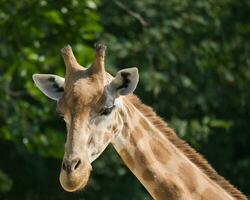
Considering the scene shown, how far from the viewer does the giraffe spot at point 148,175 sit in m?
7.87

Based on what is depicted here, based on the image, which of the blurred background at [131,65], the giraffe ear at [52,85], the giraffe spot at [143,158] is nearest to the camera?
the giraffe spot at [143,158]

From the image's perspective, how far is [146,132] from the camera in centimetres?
803

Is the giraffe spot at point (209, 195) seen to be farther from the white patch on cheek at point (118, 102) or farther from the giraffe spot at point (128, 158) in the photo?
the white patch on cheek at point (118, 102)

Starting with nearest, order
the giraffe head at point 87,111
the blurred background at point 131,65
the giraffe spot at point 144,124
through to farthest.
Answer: the giraffe head at point 87,111
the giraffe spot at point 144,124
the blurred background at point 131,65

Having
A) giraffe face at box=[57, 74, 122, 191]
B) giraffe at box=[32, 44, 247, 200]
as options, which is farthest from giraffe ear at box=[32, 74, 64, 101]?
giraffe face at box=[57, 74, 122, 191]

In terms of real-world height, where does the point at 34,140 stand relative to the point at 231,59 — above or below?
above

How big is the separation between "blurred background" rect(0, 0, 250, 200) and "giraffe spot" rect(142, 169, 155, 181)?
4729 mm

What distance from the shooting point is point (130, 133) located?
802cm

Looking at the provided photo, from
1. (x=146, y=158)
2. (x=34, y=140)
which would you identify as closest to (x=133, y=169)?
(x=146, y=158)

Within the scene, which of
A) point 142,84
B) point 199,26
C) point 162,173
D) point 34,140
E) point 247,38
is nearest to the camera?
point 162,173

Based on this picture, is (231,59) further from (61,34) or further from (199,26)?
(61,34)

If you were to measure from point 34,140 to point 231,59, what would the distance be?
503 centimetres

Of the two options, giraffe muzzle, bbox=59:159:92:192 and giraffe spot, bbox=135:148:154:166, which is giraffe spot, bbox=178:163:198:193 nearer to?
giraffe spot, bbox=135:148:154:166

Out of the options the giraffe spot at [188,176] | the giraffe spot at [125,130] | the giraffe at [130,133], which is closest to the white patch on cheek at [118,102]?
the giraffe at [130,133]
